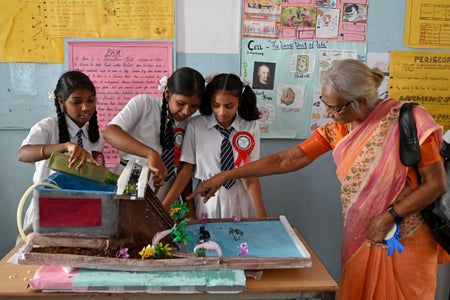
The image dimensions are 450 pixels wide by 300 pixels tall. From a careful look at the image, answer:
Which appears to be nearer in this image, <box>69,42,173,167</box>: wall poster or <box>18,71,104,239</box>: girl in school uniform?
<box>18,71,104,239</box>: girl in school uniform

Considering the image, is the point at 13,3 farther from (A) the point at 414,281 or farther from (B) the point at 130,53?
(A) the point at 414,281

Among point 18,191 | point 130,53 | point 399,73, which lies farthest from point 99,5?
point 399,73

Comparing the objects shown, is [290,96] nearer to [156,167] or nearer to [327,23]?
[327,23]

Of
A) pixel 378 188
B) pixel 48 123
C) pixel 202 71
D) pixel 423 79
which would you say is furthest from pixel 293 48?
pixel 48 123

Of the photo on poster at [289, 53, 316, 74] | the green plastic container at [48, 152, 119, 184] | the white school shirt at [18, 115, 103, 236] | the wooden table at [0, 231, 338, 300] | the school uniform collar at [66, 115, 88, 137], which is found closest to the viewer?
the wooden table at [0, 231, 338, 300]

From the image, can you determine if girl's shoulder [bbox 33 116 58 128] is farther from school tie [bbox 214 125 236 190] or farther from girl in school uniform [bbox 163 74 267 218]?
school tie [bbox 214 125 236 190]

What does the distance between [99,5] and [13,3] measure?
0.46 meters

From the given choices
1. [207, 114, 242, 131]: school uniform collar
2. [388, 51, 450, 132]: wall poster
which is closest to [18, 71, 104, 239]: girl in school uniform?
[207, 114, 242, 131]: school uniform collar

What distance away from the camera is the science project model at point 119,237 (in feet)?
4.07

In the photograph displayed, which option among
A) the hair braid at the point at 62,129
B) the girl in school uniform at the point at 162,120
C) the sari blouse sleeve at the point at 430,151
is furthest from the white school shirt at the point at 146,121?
the sari blouse sleeve at the point at 430,151

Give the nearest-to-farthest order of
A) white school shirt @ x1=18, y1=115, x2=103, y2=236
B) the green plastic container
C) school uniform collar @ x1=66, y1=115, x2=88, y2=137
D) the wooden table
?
the wooden table < the green plastic container < white school shirt @ x1=18, y1=115, x2=103, y2=236 < school uniform collar @ x1=66, y1=115, x2=88, y2=137

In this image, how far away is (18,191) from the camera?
7.58 feet

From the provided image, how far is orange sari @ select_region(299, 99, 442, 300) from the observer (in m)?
1.58

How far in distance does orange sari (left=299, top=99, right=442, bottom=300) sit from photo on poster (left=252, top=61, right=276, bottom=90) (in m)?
0.74
